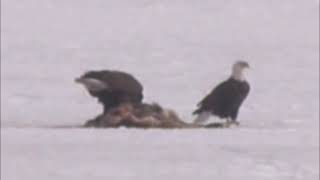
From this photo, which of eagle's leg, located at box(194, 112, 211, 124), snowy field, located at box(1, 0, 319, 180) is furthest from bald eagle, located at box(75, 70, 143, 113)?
eagle's leg, located at box(194, 112, 211, 124)

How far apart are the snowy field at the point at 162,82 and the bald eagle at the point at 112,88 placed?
37 centimetres

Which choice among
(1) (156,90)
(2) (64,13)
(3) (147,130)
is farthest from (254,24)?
(3) (147,130)

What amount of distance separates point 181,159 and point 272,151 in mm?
672

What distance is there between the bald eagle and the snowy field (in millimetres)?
367

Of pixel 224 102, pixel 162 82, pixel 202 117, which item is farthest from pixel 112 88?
pixel 162 82

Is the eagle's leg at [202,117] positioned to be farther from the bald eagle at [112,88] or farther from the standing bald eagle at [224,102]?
the bald eagle at [112,88]

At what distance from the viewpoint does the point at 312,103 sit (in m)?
11.8

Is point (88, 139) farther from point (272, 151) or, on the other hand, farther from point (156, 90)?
point (156, 90)

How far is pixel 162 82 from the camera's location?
1322 centimetres

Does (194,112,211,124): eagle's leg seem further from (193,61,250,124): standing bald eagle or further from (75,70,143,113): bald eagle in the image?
(75,70,143,113): bald eagle

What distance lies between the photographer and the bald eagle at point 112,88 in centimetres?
1003

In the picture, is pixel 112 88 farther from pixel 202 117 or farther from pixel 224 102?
pixel 224 102

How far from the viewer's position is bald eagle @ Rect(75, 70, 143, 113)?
395 inches

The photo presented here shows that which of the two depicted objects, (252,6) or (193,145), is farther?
(252,6)
